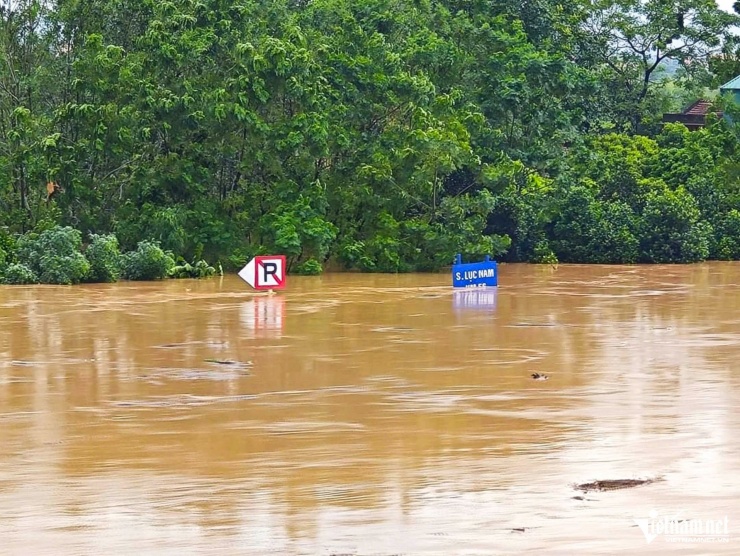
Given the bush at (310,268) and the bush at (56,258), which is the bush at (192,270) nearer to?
the bush at (310,268)

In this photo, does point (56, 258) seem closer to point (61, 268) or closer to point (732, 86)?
point (61, 268)

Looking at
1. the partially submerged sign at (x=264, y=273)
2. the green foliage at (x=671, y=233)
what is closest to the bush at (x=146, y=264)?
the partially submerged sign at (x=264, y=273)

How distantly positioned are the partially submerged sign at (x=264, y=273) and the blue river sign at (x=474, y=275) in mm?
4053

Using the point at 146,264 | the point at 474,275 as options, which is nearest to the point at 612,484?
the point at 474,275

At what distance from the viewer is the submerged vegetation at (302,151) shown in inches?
1427

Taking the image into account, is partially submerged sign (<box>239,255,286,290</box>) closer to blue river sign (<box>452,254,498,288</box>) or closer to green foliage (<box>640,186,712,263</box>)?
blue river sign (<box>452,254,498,288</box>)

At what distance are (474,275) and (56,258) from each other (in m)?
9.99

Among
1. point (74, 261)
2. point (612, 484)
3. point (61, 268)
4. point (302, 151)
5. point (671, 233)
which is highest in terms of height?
point (302, 151)

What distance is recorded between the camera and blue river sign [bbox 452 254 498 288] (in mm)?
30797

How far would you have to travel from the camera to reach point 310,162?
37.5 m

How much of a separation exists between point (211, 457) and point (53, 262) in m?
21.9

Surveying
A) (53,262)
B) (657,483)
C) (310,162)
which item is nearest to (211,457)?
(657,483)

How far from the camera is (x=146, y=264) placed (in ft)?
111

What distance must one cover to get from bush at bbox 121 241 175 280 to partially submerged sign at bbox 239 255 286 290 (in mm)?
4672
